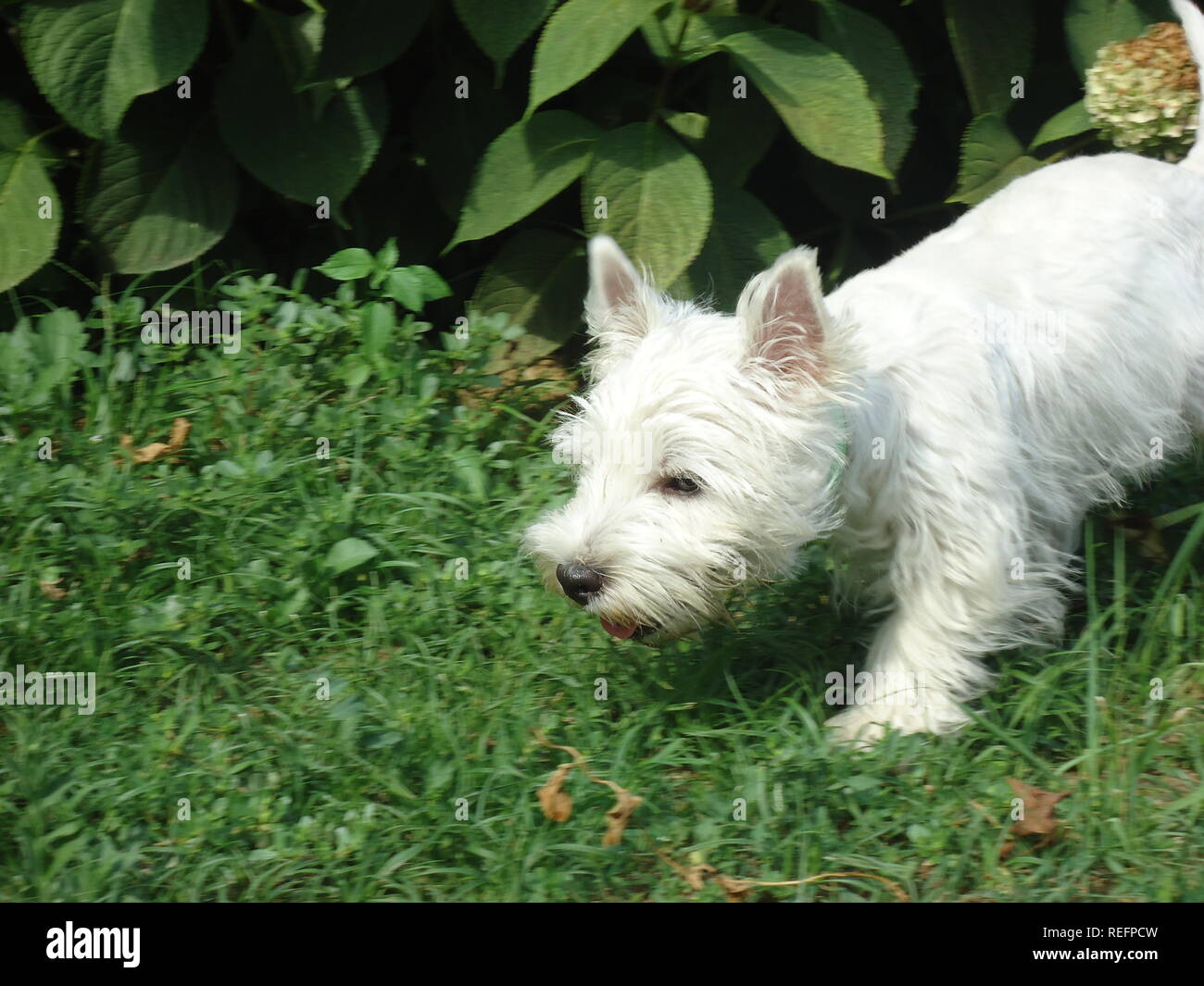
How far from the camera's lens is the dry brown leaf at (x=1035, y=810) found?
298cm

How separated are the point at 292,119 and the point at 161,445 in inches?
47.5

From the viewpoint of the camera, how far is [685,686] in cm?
354

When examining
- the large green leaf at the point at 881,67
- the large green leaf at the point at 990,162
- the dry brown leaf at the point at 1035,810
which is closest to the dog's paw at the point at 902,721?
the dry brown leaf at the point at 1035,810

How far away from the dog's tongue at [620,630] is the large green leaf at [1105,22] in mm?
2803

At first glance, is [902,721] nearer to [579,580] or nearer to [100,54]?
[579,580]

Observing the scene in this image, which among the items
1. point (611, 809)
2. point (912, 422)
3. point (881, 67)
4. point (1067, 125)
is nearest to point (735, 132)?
point (881, 67)

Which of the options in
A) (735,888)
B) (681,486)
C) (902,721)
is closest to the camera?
(735,888)

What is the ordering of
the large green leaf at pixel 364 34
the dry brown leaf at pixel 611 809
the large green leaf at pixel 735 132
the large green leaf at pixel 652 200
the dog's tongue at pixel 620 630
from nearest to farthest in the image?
the dry brown leaf at pixel 611 809 → the dog's tongue at pixel 620 630 → the large green leaf at pixel 652 200 → the large green leaf at pixel 364 34 → the large green leaf at pixel 735 132

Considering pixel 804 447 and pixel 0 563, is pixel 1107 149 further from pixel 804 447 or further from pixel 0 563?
pixel 0 563

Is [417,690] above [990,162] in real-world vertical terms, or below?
below

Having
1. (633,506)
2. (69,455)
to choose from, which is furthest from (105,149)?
(633,506)

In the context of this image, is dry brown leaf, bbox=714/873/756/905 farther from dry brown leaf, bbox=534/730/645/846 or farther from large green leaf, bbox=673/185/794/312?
large green leaf, bbox=673/185/794/312

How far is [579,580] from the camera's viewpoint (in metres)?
3.07

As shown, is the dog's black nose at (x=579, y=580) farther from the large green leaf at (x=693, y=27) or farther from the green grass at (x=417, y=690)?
the large green leaf at (x=693, y=27)
